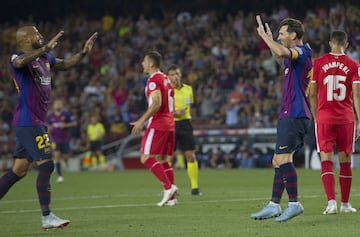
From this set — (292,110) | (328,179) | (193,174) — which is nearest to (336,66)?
(292,110)

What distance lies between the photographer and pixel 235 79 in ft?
108

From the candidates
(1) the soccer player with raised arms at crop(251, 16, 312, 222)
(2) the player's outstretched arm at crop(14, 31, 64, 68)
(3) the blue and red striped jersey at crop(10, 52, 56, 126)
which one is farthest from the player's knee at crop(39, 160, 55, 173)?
(1) the soccer player with raised arms at crop(251, 16, 312, 222)

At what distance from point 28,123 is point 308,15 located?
23.1 m

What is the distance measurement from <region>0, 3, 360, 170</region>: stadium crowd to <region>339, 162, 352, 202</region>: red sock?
54.5 ft

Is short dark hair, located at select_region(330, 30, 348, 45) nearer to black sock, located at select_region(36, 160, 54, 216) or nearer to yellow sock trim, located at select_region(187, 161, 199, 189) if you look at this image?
black sock, located at select_region(36, 160, 54, 216)

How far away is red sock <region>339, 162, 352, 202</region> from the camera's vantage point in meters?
12.1

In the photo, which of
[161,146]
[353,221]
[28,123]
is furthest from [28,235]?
[161,146]

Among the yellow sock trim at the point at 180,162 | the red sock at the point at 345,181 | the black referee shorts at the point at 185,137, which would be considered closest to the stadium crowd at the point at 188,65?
the yellow sock trim at the point at 180,162

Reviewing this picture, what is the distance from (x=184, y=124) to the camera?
706 inches

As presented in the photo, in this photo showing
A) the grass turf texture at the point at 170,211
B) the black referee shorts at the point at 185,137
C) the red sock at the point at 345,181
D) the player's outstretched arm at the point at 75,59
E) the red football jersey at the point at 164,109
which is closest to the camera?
the grass turf texture at the point at 170,211

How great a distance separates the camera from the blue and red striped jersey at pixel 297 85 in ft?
35.7

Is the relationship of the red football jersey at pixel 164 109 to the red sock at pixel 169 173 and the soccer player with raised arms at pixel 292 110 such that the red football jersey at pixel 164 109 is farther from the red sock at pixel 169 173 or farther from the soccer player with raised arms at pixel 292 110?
the soccer player with raised arms at pixel 292 110

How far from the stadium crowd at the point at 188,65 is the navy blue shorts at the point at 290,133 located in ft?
58.5

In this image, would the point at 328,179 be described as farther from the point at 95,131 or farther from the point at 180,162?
the point at 95,131
